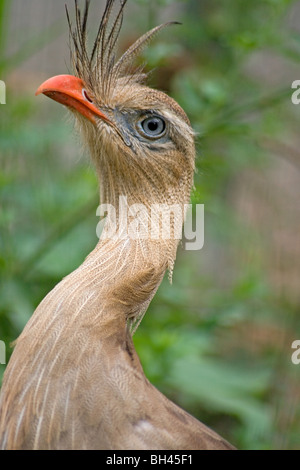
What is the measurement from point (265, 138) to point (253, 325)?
5.03 feet

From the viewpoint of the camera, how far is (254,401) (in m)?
2.85

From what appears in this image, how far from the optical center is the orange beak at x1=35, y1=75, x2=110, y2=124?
1679 millimetres

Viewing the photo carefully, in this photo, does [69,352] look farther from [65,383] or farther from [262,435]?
[262,435]

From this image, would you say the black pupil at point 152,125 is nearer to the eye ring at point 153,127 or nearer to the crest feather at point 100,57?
the eye ring at point 153,127

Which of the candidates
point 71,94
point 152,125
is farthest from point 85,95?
point 152,125

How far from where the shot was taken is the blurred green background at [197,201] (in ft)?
7.94

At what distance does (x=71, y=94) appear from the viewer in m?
1.74

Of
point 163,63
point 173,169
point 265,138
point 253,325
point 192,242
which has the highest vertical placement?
point 163,63

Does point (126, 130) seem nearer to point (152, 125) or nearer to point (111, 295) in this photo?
point (152, 125)

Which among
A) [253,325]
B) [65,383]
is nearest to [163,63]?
[65,383]

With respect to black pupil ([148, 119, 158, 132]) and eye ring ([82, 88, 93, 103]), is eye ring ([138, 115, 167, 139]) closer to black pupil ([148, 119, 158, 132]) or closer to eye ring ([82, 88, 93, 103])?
black pupil ([148, 119, 158, 132])

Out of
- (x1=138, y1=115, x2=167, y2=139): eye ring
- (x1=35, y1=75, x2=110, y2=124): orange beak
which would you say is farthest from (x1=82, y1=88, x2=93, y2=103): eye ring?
(x1=138, y1=115, x2=167, y2=139): eye ring

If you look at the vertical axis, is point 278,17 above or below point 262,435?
above

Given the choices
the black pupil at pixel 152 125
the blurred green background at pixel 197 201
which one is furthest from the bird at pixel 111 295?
the blurred green background at pixel 197 201
